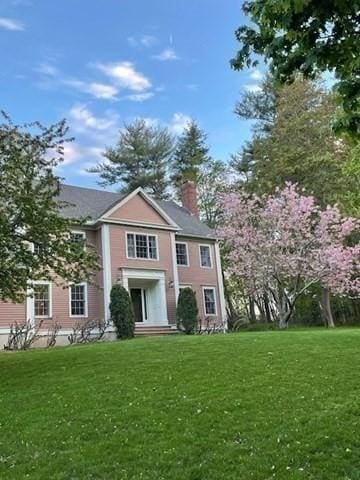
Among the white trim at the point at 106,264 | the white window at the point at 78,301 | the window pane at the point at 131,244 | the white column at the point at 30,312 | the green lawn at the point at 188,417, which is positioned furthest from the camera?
the window pane at the point at 131,244

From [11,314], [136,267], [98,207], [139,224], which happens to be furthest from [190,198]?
[11,314]

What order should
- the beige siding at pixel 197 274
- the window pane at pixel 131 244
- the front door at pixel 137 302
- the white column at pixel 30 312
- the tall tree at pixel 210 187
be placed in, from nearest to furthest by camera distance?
1. the white column at pixel 30 312
2. the window pane at pixel 131 244
3. the front door at pixel 137 302
4. the beige siding at pixel 197 274
5. the tall tree at pixel 210 187

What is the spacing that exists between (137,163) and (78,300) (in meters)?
19.8

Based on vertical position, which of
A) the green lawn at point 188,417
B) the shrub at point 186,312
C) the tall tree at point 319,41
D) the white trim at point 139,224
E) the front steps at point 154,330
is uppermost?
the white trim at point 139,224

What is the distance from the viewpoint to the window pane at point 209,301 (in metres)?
25.0

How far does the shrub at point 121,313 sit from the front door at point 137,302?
3.21 metres

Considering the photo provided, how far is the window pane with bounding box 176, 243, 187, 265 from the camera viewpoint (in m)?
24.9

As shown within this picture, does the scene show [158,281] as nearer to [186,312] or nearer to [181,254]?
[186,312]

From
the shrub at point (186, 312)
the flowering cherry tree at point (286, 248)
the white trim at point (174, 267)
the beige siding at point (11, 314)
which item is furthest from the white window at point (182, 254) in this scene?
the beige siding at point (11, 314)

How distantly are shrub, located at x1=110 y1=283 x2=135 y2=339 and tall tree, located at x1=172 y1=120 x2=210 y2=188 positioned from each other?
66.5ft

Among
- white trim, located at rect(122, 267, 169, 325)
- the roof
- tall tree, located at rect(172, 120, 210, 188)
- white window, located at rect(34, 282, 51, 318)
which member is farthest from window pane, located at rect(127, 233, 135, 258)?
tall tree, located at rect(172, 120, 210, 188)

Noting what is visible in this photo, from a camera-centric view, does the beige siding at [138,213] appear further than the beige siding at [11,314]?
Yes

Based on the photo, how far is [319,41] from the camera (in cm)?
433

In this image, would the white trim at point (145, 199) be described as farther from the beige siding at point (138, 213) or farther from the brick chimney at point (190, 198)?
the brick chimney at point (190, 198)
